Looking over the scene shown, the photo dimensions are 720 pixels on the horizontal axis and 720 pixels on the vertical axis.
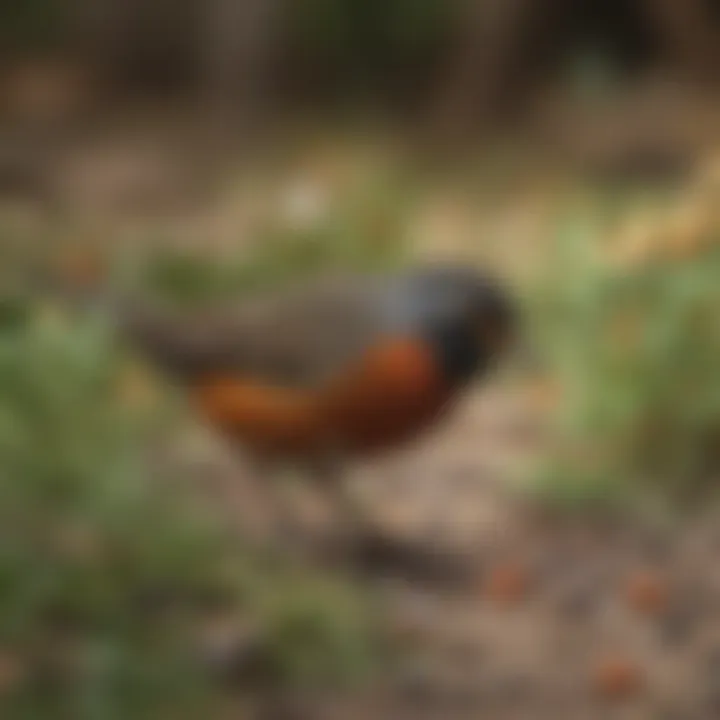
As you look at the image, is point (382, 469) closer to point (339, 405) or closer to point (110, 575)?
point (339, 405)

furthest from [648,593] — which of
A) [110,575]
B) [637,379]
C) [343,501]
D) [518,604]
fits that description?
[110,575]

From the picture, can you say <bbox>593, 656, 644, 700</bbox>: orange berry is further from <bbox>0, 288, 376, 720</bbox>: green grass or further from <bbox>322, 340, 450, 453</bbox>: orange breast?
<bbox>322, 340, 450, 453</bbox>: orange breast

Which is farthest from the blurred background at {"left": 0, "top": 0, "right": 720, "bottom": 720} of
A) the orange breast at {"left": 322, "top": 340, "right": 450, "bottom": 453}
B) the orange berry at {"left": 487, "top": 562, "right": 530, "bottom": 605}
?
the orange breast at {"left": 322, "top": 340, "right": 450, "bottom": 453}

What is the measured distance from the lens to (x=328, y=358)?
5.06ft

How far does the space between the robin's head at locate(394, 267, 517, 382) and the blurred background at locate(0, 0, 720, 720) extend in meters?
0.08

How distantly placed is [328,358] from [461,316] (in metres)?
0.14

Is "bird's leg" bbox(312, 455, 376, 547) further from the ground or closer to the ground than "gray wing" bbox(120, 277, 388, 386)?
closer to the ground

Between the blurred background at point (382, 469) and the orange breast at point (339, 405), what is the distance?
0.05 m

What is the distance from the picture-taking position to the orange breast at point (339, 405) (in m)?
1.51

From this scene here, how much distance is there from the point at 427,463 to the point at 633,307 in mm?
273

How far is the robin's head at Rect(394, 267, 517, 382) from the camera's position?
157 cm

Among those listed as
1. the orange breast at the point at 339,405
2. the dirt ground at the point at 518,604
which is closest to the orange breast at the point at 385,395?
the orange breast at the point at 339,405

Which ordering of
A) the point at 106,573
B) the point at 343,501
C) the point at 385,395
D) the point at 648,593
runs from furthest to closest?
the point at 343,501
the point at 385,395
the point at 648,593
the point at 106,573

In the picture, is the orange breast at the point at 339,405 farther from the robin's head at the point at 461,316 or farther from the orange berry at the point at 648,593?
the orange berry at the point at 648,593
